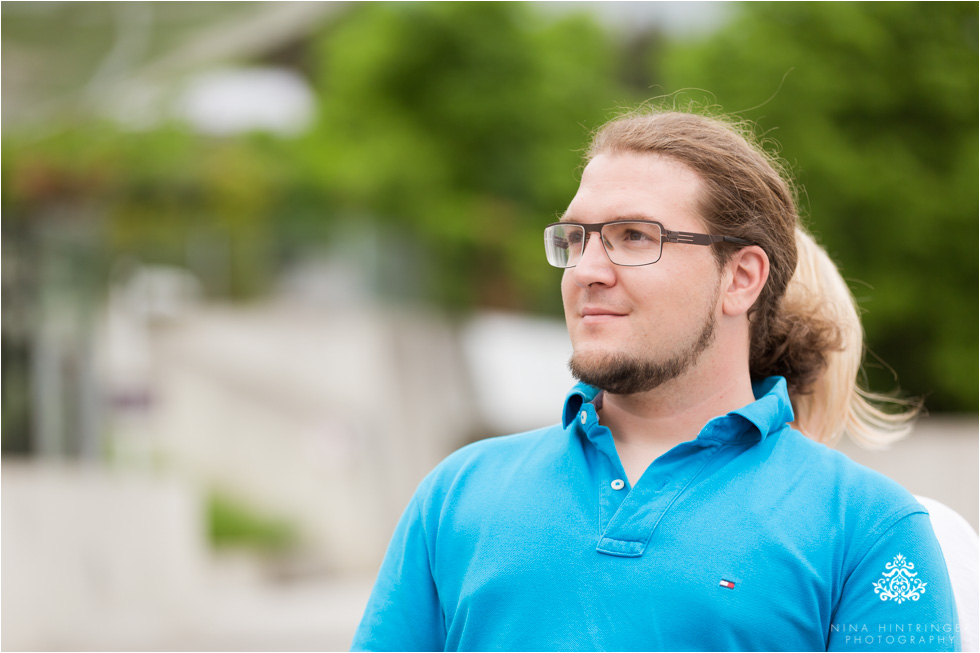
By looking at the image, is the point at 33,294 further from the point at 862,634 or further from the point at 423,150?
the point at 423,150

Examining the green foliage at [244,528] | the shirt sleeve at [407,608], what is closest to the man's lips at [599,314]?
the shirt sleeve at [407,608]

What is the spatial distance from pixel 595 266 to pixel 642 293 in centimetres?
10

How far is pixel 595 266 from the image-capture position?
214 centimetres

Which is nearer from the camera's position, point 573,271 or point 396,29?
point 573,271

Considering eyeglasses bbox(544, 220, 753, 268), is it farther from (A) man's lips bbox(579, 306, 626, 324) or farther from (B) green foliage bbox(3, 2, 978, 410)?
(B) green foliage bbox(3, 2, 978, 410)

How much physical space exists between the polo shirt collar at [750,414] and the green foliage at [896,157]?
12712mm

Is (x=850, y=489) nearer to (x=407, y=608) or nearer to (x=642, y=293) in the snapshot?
(x=642, y=293)

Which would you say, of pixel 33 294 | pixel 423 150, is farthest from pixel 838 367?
pixel 423 150

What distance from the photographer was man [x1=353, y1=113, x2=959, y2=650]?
190 centimetres

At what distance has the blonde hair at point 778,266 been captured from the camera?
2229 millimetres

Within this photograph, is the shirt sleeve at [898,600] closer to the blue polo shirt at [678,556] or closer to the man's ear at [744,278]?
the blue polo shirt at [678,556]

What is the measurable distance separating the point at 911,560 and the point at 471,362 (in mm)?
18866

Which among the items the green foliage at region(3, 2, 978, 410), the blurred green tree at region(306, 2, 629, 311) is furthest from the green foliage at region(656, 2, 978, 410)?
the blurred green tree at region(306, 2, 629, 311)

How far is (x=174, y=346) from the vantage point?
60.6ft
